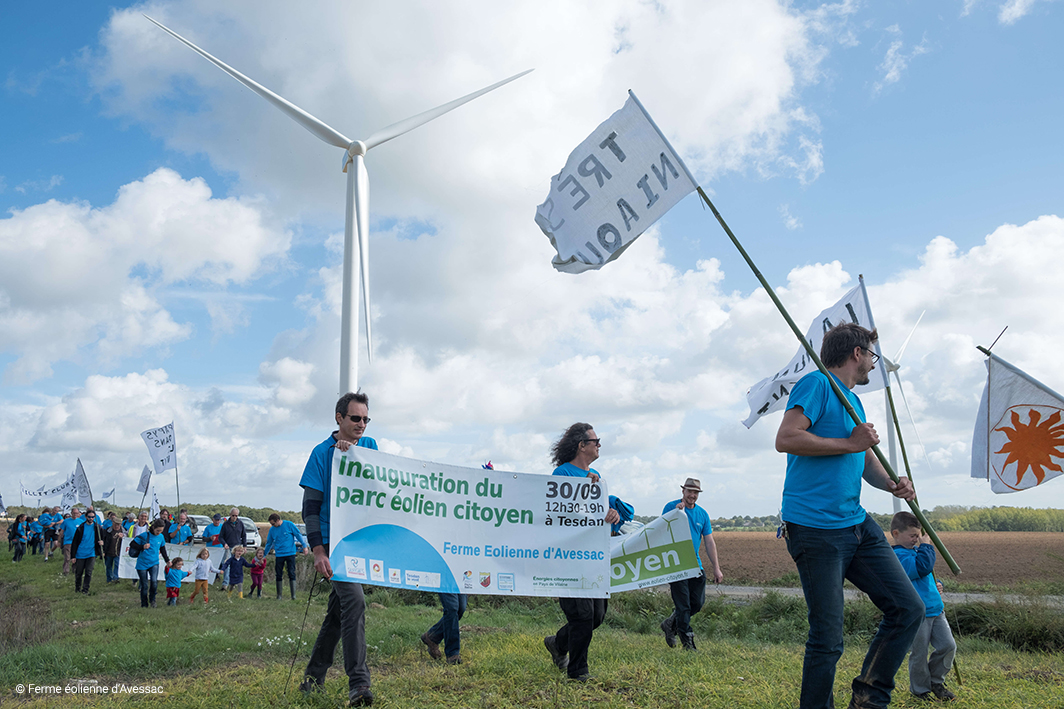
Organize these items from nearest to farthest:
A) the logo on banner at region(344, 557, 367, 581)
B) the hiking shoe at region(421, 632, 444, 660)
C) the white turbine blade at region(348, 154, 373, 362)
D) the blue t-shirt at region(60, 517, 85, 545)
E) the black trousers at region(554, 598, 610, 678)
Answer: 1. the logo on banner at region(344, 557, 367, 581)
2. the black trousers at region(554, 598, 610, 678)
3. the hiking shoe at region(421, 632, 444, 660)
4. the white turbine blade at region(348, 154, 373, 362)
5. the blue t-shirt at region(60, 517, 85, 545)

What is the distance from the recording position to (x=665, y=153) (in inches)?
233

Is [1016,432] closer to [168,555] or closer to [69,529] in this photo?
[168,555]

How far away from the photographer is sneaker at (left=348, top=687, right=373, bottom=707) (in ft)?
15.1

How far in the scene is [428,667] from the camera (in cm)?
628

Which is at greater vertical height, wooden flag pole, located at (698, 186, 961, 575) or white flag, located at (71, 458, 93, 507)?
white flag, located at (71, 458, 93, 507)

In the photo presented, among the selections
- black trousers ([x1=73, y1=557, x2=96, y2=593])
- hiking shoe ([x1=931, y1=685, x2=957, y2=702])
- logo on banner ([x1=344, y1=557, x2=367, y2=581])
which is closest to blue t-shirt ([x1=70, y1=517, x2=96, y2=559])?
black trousers ([x1=73, y1=557, x2=96, y2=593])

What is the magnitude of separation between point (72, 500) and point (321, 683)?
4536cm

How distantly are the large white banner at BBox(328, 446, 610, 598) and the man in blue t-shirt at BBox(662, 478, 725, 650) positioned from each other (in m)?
2.22

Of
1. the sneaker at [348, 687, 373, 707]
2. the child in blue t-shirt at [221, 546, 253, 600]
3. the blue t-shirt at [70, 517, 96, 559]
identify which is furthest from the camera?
the child in blue t-shirt at [221, 546, 253, 600]

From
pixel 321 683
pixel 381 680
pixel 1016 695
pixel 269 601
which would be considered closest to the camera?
pixel 1016 695

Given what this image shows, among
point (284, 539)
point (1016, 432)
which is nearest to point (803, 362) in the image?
point (1016, 432)

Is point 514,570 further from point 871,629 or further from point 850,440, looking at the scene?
point 871,629

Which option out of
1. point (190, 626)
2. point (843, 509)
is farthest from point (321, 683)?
point (190, 626)

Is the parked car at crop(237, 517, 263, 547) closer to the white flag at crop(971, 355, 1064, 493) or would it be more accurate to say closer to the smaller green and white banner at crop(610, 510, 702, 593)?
the smaller green and white banner at crop(610, 510, 702, 593)
